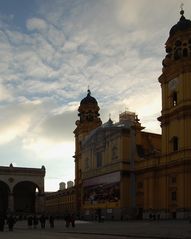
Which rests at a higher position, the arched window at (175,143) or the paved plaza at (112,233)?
the arched window at (175,143)

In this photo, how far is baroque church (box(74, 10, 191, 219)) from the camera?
6312 centimetres

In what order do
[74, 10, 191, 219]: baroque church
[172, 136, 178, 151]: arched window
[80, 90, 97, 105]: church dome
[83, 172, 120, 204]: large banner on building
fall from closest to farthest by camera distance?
[74, 10, 191, 219]: baroque church
[172, 136, 178, 151]: arched window
[83, 172, 120, 204]: large banner on building
[80, 90, 97, 105]: church dome

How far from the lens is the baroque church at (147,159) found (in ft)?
207

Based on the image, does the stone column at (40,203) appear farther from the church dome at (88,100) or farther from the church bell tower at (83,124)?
the church dome at (88,100)

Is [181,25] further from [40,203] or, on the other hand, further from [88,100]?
[40,203]

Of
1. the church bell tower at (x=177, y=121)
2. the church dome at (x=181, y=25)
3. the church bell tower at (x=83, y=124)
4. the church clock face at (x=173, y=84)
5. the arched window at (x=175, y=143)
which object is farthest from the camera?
the church bell tower at (x=83, y=124)

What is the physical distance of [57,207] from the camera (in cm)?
12431

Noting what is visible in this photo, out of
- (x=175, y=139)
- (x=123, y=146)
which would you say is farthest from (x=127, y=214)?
(x=175, y=139)

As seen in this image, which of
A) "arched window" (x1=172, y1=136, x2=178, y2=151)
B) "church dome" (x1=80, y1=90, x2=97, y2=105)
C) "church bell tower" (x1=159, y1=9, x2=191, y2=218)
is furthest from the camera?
"church dome" (x1=80, y1=90, x2=97, y2=105)

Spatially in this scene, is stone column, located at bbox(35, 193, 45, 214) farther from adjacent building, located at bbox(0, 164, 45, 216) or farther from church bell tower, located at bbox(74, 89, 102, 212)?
church bell tower, located at bbox(74, 89, 102, 212)

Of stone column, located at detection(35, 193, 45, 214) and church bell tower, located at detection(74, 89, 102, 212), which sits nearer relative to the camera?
stone column, located at detection(35, 193, 45, 214)

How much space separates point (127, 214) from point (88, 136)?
19276 millimetres

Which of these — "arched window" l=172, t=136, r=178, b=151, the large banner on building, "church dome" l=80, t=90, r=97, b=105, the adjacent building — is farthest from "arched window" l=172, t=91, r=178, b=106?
the adjacent building

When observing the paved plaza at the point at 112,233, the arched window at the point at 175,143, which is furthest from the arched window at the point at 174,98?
the paved plaza at the point at 112,233
